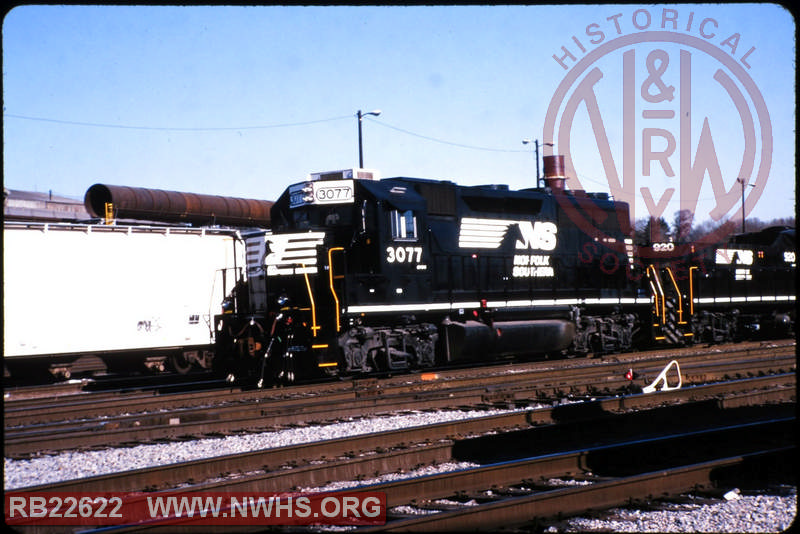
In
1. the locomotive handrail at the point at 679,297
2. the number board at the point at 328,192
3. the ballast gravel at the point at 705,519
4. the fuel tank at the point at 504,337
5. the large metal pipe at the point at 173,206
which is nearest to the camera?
the ballast gravel at the point at 705,519

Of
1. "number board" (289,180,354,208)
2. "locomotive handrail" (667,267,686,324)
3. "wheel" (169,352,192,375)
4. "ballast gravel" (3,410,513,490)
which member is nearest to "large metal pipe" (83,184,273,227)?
"wheel" (169,352,192,375)

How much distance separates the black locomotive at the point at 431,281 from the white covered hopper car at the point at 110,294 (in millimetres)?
2088

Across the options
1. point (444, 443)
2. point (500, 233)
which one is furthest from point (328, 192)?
point (444, 443)

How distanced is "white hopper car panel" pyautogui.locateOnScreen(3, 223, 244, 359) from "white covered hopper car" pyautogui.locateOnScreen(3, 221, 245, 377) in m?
0.02

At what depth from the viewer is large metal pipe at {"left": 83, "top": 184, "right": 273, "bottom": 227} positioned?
71.4 feet

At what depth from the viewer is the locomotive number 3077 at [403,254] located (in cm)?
1381

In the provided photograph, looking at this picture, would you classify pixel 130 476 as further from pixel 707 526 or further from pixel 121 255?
pixel 121 255

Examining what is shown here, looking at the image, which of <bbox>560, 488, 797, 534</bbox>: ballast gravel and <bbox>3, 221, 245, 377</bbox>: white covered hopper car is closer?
<bbox>560, 488, 797, 534</bbox>: ballast gravel

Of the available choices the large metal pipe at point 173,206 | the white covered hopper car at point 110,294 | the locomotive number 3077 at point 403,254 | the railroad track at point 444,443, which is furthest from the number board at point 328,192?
the large metal pipe at point 173,206

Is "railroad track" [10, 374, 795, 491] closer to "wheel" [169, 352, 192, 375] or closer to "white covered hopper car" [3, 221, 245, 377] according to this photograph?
"white covered hopper car" [3, 221, 245, 377]

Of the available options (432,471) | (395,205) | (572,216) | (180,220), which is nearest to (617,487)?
(432,471)

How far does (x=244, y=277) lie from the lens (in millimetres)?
15039
